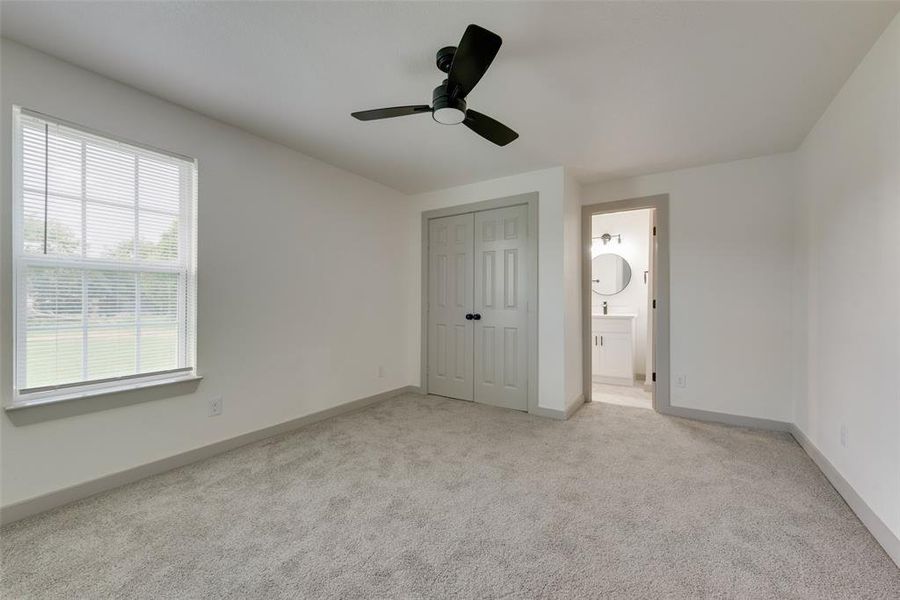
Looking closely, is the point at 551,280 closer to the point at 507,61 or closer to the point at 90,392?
the point at 507,61

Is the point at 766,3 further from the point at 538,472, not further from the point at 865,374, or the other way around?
the point at 538,472

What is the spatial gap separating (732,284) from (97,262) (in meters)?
4.76

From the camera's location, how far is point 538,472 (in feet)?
7.72

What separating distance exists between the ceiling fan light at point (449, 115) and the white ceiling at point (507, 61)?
0.98ft

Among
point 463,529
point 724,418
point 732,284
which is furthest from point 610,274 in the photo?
point 463,529

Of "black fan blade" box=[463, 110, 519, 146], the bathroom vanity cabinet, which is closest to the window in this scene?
"black fan blade" box=[463, 110, 519, 146]

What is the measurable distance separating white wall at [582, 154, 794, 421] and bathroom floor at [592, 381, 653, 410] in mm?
476

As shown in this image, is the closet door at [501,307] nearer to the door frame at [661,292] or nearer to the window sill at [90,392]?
the door frame at [661,292]

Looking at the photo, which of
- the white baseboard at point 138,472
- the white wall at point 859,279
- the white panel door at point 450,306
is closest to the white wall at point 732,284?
the white wall at point 859,279

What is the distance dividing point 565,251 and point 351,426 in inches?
99.8

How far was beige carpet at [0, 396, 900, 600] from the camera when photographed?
1.43m

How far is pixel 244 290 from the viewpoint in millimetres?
2766

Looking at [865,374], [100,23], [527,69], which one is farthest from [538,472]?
[100,23]

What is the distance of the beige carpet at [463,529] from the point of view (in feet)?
4.68
